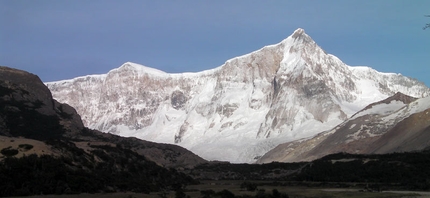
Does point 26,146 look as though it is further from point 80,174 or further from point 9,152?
point 80,174

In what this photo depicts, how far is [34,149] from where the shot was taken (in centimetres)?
7544

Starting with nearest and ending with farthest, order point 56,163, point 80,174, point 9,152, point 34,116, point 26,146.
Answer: point 56,163 < point 9,152 < point 80,174 < point 26,146 < point 34,116

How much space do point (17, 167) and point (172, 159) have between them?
129054 millimetres

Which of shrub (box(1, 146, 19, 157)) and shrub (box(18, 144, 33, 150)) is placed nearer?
shrub (box(1, 146, 19, 157))

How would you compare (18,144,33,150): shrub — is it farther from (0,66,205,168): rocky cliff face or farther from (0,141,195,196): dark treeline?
(0,66,205,168): rocky cliff face

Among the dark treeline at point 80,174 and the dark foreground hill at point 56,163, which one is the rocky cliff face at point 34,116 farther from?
the dark treeline at point 80,174

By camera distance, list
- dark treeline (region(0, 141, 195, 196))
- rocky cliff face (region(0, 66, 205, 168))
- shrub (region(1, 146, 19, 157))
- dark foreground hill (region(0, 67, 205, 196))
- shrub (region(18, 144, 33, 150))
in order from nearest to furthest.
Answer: dark treeline (region(0, 141, 195, 196)), dark foreground hill (region(0, 67, 205, 196)), shrub (region(1, 146, 19, 157)), shrub (region(18, 144, 33, 150)), rocky cliff face (region(0, 66, 205, 168))

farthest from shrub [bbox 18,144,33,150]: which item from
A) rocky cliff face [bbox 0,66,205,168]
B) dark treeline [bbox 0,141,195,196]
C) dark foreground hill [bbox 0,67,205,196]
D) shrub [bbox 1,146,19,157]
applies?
rocky cliff face [bbox 0,66,205,168]

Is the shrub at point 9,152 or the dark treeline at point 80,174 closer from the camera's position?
the dark treeline at point 80,174

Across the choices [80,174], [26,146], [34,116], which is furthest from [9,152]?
[34,116]

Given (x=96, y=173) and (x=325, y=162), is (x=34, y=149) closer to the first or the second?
(x=96, y=173)

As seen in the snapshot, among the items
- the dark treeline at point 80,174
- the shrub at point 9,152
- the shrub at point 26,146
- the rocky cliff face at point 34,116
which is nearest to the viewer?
the dark treeline at point 80,174

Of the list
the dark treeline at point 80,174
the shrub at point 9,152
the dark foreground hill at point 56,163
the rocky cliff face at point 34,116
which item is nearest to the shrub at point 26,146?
the dark foreground hill at point 56,163

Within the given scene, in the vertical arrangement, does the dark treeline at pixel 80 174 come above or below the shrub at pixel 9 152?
below
